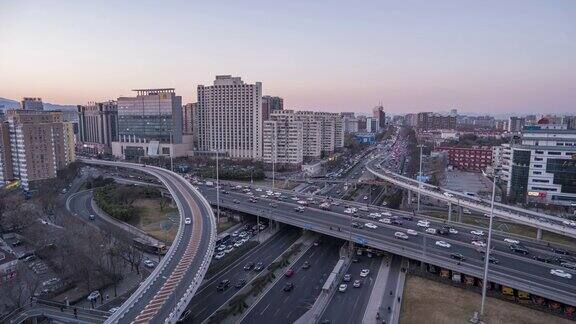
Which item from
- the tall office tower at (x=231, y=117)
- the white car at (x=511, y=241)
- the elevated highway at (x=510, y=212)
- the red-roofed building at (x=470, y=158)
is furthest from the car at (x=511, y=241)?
the tall office tower at (x=231, y=117)

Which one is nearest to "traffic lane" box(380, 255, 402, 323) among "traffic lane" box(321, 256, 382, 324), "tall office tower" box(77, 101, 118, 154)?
"traffic lane" box(321, 256, 382, 324)

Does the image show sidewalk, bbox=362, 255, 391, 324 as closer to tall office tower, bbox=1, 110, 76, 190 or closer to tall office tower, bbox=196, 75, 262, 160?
tall office tower, bbox=1, 110, 76, 190

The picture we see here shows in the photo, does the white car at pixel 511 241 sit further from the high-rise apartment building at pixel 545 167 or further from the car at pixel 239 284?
the car at pixel 239 284

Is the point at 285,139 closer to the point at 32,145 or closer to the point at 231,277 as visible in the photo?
the point at 32,145

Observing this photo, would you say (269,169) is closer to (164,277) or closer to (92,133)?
(164,277)

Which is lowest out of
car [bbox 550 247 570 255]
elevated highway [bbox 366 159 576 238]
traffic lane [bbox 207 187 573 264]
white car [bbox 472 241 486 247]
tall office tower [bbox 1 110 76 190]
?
car [bbox 550 247 570 255]

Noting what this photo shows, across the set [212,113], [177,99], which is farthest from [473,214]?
[177,99]
